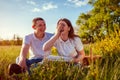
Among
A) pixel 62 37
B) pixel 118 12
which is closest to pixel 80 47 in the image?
pixel 62 37

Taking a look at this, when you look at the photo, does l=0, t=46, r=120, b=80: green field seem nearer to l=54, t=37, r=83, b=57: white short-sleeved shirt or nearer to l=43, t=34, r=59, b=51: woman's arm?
l=43, t=34, r=59, b=51: woman's arm

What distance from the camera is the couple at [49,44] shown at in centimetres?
518

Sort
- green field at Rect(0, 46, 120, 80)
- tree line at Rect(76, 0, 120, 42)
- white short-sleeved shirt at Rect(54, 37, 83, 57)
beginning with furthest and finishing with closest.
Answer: tree line at Rect(76, 0, 120, 42), white short-sleeved shirt at Rect(54, 37, 83, 57), green field at Rect(0, 46, 120, 80)

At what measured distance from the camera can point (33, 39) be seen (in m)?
5.59

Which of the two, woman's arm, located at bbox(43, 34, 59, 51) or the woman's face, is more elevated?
the woman's face

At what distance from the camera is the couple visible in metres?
5.18

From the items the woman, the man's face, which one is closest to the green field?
the woman

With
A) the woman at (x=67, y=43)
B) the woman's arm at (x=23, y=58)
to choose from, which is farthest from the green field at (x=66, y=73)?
the woman at (x=67, y=43)

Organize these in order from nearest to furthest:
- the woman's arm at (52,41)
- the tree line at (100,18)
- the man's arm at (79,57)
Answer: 1. the woman's arm at (52,41)
2. the man's arm at (79,57)
3. the tree line at (100,18)

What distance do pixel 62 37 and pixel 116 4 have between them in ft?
37.6

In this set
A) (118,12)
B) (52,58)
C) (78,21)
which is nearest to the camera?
(52,58)

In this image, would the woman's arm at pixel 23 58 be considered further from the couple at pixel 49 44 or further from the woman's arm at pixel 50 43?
the woman's arm at pixel 50 43

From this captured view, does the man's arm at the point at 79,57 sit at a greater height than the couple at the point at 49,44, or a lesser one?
lesser

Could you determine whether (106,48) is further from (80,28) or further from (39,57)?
(80,28)
